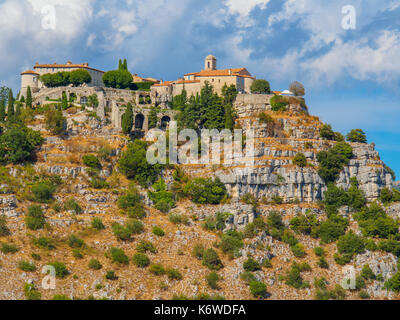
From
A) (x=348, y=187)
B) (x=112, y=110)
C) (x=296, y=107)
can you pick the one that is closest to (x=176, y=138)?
(x=112, y=110)

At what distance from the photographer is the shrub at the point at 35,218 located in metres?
52.5

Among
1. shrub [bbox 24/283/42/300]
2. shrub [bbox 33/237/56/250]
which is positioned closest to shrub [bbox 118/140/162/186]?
shrub [bbox 33/237/56/250]

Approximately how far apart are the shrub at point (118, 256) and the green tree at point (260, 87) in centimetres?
3265

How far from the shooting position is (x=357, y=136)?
6938 cm

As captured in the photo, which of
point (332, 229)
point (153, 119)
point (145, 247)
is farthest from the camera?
point (153, 119)

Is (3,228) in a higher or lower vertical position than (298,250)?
higher

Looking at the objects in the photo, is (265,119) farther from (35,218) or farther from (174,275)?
(35,218)

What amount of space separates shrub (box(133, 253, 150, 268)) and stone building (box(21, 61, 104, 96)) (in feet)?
122

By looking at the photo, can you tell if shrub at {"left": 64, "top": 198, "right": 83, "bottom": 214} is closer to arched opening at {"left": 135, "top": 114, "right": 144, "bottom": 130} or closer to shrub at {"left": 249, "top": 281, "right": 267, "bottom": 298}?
shrub at {"left": 249, "top": 281, "right": 267, "bottom": 298}

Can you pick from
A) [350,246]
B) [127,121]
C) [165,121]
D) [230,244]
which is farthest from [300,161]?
[127,121]

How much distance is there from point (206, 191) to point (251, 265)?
10356 mm

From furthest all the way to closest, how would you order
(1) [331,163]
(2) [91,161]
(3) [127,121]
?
(3) [127,121], (1) [331,163], (2) [91,161]
